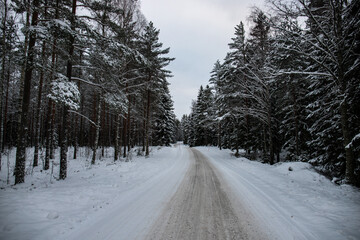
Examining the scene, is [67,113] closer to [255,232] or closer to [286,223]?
[255,232]

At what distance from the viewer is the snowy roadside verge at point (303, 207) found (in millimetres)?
3324

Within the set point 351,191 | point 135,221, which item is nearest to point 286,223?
point 135,221

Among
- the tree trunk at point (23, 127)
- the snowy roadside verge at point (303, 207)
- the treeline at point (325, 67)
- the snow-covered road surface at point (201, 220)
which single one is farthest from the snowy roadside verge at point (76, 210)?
the treeline at point (325, 67)

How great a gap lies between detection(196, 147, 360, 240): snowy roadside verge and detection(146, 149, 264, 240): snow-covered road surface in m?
0.60

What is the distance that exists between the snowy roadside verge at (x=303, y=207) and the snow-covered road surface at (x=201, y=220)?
60 cm

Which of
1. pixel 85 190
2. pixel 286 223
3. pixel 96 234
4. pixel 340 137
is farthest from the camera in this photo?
pixel 340 137

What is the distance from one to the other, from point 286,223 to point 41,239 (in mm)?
5330

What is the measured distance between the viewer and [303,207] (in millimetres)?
4535

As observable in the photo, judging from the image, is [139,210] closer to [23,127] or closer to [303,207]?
[303,207]

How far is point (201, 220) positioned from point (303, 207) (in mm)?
3281

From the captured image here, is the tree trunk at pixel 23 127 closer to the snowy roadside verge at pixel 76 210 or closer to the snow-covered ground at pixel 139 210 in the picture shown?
the snow-covered ground at pixel 139 210

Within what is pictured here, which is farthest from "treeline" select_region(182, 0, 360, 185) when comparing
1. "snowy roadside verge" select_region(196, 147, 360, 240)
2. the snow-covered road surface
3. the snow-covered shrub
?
the snow-covered shrub

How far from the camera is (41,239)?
2896 millimetres

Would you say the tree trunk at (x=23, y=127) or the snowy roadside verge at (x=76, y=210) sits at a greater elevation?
the tree trunk at (x=23, y=127)
